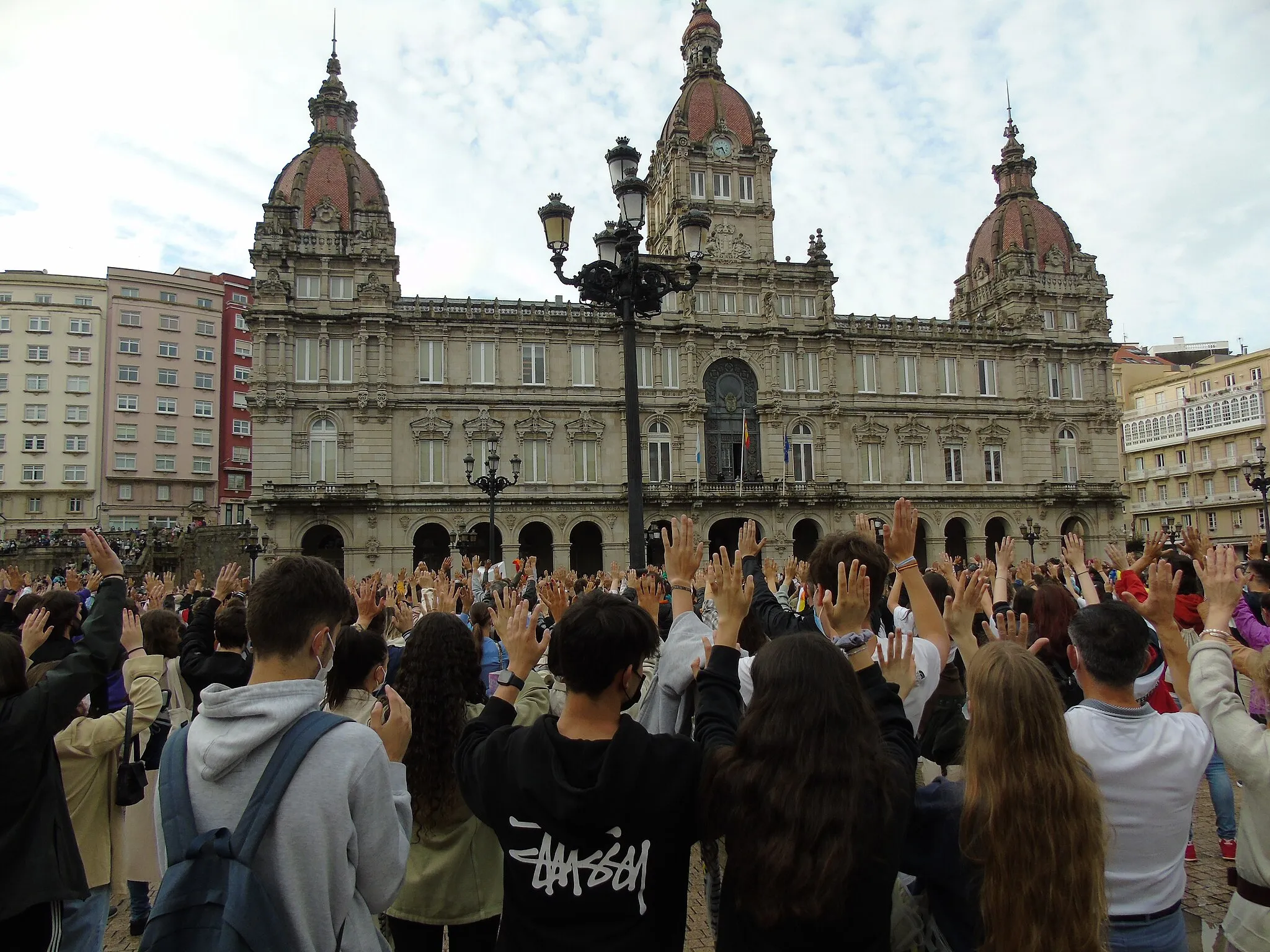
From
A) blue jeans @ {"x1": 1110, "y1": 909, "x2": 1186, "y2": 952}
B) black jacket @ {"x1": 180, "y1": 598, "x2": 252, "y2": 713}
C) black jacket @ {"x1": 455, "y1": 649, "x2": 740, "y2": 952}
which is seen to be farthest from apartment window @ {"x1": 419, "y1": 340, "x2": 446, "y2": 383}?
blue jeans @ {"x1": 1110, "y1": 909, "x2": 1186, "y2": 952}

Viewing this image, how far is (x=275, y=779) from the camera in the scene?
8.34ft

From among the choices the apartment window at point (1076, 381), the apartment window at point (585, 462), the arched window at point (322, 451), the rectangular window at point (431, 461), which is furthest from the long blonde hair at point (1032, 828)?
the apartment window at point (1076, 381)

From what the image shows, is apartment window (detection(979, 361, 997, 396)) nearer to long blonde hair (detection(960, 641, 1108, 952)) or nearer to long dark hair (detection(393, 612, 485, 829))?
long dark hair (detection(393, 612, 485, 829))

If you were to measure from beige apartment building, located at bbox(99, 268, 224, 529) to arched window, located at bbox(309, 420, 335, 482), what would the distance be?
823 inches

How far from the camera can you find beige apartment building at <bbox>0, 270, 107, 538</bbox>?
51.2m

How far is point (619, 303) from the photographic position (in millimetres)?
12609

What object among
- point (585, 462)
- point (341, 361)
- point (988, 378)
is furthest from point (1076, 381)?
point (341, 361)

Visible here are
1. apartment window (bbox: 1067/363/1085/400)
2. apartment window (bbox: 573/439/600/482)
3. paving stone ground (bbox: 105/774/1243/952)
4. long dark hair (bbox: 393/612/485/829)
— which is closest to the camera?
long dark hair (bbox: 393/612/485/829)

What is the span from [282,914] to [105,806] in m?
2.86

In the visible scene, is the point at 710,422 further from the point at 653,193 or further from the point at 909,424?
the point at 653,193

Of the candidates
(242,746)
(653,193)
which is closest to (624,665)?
(242,746)

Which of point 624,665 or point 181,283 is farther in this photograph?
point 181,283

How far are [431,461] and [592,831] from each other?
35.2 m

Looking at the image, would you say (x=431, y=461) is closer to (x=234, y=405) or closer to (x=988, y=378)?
(x=234, y=405)
